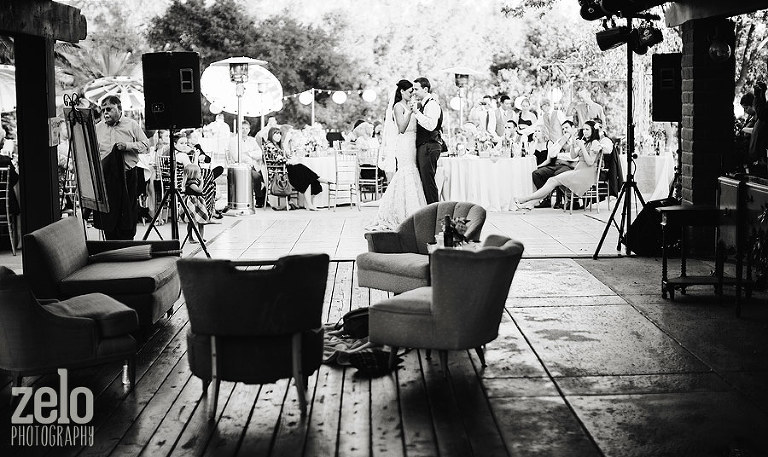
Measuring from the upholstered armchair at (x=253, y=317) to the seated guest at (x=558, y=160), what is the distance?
1021 cm

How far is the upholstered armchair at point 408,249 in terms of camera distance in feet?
22.5

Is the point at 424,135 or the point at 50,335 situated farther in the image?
the point at 424,135

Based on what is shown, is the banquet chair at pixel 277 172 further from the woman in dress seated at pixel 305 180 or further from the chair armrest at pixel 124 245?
the chair armrest at pixel 124 245

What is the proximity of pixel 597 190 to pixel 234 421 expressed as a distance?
10.4 metres

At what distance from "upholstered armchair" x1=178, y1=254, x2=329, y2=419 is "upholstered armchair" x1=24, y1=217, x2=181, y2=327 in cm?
137

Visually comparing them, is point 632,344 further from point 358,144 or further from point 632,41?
point 358,144

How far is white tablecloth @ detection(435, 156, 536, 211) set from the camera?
1441 centimetres

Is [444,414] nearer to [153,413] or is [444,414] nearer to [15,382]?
[153,413]

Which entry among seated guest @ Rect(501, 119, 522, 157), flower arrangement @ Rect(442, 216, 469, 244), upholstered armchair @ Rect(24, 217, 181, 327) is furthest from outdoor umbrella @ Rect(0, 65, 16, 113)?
flower arrangement @ Rect(442, 216, 469, 244)

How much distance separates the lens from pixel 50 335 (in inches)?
194

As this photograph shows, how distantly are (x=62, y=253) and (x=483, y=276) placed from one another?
2.97 metres

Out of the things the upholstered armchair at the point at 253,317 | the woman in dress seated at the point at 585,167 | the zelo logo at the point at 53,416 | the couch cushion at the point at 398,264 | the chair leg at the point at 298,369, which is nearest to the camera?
the zelo logo at the point at 53,416

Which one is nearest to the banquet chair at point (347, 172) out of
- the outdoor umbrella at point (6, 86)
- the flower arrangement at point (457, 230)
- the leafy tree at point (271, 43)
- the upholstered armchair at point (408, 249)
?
the outdoor umbrella at point (6, 86)

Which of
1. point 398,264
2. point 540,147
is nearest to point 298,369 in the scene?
point 398,264
